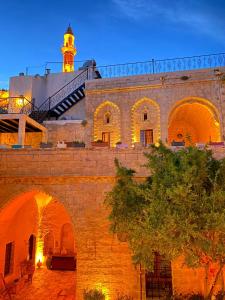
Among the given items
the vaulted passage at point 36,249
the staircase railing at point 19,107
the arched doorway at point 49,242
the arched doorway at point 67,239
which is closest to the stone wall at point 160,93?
the staircase railing at point 19,107

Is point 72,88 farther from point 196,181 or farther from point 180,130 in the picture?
point 196,181

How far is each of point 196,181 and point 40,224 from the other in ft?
42.7

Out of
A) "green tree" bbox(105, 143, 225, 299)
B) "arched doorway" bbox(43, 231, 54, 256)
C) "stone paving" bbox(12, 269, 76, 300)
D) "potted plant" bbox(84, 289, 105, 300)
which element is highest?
"green tree" bbox(105, 143, 225, 299)

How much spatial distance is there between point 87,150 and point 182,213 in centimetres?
546

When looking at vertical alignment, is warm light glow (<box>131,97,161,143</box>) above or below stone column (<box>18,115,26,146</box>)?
above

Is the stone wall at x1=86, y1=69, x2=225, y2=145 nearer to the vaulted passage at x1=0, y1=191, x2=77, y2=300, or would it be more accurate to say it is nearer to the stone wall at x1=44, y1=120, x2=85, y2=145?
the stone wall at x1=44, y1=120, x2=85, y2=145

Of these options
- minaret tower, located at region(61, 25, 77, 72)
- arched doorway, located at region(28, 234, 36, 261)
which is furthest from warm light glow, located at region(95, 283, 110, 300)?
minaret tower, located at region(61, 25, 77, 72)

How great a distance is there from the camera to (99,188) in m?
10.9

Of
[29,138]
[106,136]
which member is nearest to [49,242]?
[29,138]

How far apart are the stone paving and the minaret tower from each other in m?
19.4

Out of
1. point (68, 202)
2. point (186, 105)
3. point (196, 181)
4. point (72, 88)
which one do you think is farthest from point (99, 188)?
point (72, 88)

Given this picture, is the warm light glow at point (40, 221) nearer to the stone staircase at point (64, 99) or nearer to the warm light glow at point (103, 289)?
the stone staircase at point (64, 99)

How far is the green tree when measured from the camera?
650cm

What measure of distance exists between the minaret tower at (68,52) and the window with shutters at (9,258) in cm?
1906
